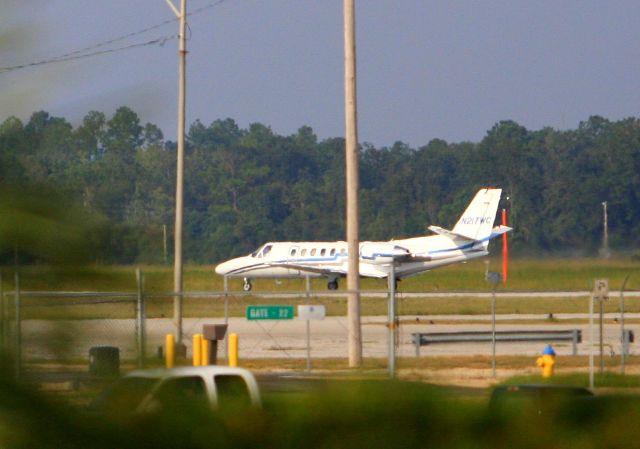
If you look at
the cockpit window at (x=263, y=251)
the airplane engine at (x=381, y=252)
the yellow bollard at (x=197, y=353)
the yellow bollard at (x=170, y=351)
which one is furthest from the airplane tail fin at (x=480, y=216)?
the yellow bollard at (x=170, y=351)

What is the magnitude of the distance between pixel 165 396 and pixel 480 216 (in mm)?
38302

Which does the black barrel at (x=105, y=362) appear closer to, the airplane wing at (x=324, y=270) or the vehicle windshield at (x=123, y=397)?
the vehicle windshield at (x=123, y=397)

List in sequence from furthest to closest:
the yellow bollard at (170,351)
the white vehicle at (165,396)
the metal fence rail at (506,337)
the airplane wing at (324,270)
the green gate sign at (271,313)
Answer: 1. the airplane wing at (324,270)
2. the metal fence rail at (506,337)
3. the green gate sign at (271,313)
4. the yellow bollard at (170,351)
5. the white vehicle at (165,396)

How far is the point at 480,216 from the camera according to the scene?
38719mm

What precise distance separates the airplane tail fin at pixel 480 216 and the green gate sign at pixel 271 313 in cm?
2508

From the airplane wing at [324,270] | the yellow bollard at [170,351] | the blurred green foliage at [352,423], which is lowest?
the airplane wing at [324,270]

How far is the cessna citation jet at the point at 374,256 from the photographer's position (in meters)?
39.2

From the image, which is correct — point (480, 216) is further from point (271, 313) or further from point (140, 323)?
point (140, 323)

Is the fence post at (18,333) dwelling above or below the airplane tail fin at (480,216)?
below

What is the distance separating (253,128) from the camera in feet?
5.32

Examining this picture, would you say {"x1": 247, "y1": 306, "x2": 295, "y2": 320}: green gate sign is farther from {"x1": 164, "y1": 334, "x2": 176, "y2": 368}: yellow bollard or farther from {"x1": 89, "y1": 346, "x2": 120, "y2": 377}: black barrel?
{"x1": 89, "y1": 346, "x2": 120, "y2": 377}: black barrel

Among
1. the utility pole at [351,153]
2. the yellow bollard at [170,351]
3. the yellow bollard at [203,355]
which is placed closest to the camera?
the yellow bollard at [170,351]

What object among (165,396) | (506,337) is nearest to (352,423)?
(165,396)

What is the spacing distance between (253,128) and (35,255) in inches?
28.6
